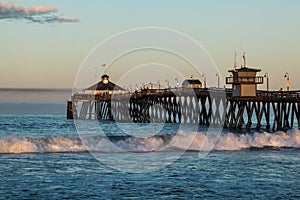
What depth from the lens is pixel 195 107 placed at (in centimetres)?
7519

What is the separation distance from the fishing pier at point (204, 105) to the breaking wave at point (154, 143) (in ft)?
41.2

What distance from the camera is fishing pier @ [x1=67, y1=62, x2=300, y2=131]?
56.2 meters

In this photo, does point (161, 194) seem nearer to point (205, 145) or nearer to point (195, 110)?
point (205, 145)

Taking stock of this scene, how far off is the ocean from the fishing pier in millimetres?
15494

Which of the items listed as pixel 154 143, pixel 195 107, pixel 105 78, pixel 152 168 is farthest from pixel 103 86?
pixel 152 168

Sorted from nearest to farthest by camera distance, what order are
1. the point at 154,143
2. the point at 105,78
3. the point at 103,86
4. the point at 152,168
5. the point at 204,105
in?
the point at 152,168 → the point at 154,143 → the point at 204,105 → the point at 103,86 → the point at 105,78

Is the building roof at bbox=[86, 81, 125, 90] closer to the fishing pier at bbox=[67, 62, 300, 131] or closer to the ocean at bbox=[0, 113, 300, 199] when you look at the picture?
the fishing pier at bbox=[67, 62, 300, 131]

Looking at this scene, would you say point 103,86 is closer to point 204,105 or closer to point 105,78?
Answer: point 105,78

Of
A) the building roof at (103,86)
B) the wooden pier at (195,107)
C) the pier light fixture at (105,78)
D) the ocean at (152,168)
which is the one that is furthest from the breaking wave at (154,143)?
the pier light fixture at (105,78)

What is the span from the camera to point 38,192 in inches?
770

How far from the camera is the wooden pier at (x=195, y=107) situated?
56.0m

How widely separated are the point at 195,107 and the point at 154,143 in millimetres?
38051

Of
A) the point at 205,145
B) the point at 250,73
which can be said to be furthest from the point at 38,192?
the point at 250,73

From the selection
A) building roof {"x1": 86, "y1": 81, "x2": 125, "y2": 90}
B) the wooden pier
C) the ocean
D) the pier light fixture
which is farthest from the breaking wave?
the pier light fixture
